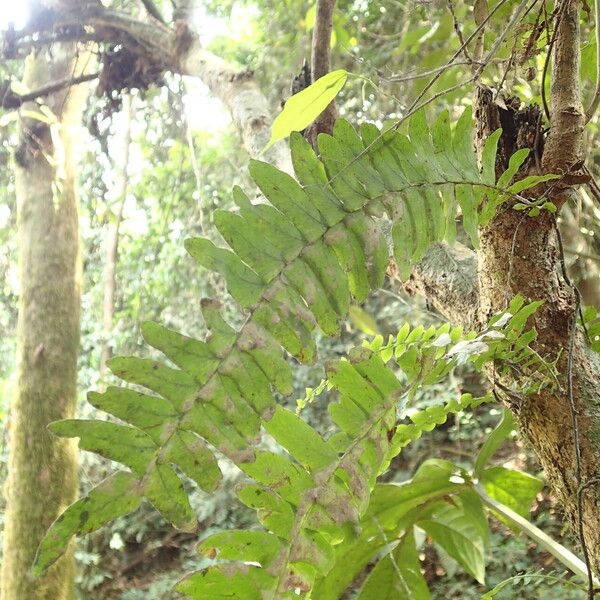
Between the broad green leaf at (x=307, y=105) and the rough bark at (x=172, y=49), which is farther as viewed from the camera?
the rough bark at (x=172, y=49)

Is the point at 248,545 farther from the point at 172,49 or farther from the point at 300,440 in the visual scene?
the point at 172,49

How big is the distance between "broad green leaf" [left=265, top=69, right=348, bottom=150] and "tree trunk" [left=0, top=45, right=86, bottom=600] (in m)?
1.73

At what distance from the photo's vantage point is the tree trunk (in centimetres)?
194

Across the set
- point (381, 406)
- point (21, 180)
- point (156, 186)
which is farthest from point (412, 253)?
point (156, 186)

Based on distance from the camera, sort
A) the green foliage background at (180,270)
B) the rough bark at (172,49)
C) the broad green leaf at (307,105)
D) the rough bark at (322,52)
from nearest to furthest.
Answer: the broad green leaf at (307,105)
the rough bark at (322,52)
the rough bark at (172,49)
the green foliage background at (180,270)

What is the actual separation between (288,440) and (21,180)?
97.6 inches

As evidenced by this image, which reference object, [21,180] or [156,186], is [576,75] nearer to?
[21,180]

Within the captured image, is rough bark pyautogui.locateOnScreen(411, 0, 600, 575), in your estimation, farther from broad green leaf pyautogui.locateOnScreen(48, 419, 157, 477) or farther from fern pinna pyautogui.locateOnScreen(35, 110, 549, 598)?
broad green leaf pyautogui.locateOnScreen(48, 419, 157, 477)

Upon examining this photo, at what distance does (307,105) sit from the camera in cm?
70

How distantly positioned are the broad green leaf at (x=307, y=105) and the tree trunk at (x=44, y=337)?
1.73 m

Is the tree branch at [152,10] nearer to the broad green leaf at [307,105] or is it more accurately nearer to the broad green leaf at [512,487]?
the broad green leaf at [307,105]

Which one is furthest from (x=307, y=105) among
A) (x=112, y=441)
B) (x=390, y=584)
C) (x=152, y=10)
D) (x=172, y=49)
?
(x=152, y=10)

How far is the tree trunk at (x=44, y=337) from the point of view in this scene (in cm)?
194

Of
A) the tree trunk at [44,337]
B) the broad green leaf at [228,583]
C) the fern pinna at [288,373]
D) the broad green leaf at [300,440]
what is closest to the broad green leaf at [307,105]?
the fern pinna at [288,373]
